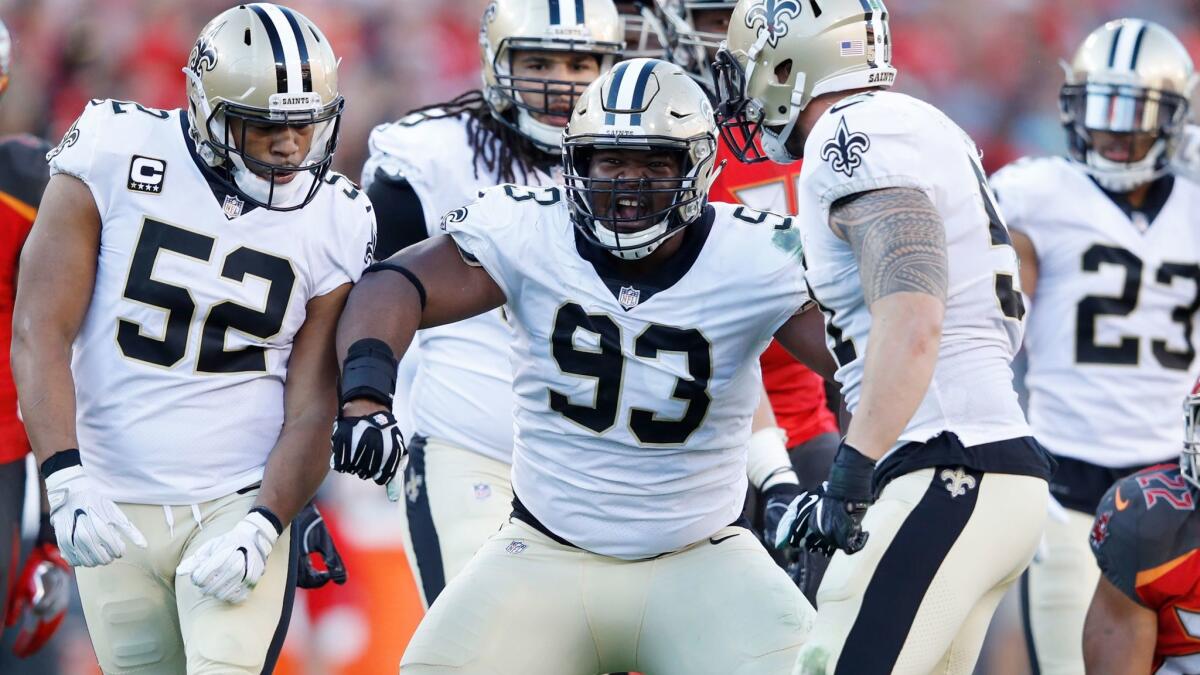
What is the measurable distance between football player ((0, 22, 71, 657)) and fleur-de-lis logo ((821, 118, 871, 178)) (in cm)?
252

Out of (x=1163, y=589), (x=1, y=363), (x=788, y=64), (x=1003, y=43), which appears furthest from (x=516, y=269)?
(x=1003, y=43)

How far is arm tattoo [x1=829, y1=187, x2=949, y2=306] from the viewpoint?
108 inches

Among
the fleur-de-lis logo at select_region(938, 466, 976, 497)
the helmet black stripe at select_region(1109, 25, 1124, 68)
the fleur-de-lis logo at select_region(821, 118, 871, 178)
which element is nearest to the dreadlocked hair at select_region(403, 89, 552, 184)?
the fleur-de-lis logo at select_region(821, 118, 871, 178)

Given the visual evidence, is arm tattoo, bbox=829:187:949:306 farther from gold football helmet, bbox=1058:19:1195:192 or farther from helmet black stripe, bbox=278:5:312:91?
gold football helmet, bbox=1058:19:1195:192

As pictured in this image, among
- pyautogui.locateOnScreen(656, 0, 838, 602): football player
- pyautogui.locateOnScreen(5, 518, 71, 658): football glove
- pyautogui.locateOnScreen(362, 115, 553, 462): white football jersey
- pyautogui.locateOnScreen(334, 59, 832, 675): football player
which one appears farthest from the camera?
pyautogui.locateOnScreen(5, 518, 71, 658): football glove

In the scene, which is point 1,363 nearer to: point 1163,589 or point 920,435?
point 920,435

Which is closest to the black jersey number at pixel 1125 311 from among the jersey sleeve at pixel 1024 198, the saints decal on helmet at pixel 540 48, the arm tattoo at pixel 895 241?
the jersey sleeve at pixel 1024 198

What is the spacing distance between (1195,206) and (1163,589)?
6.39 feet

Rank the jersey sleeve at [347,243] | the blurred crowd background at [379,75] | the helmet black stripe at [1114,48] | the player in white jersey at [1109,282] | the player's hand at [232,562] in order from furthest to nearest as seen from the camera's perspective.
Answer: the blurred crowd background at [379,75], the helmet black stripe at [1114,48], the player in white jersey at [1109,282], the jersey sleeve at [347,243], the player's hand at [232,562]

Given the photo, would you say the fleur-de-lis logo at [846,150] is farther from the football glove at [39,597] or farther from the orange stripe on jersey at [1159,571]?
the football glove at [39,597]

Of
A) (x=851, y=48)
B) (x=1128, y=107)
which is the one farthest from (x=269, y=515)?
(x=1128, y=107)

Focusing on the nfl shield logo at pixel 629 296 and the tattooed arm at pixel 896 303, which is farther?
the nfl shield logo at pixel 629 296

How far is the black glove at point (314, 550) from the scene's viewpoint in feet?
12.3

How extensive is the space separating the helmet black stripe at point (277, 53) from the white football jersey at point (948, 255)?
1.10 metres
